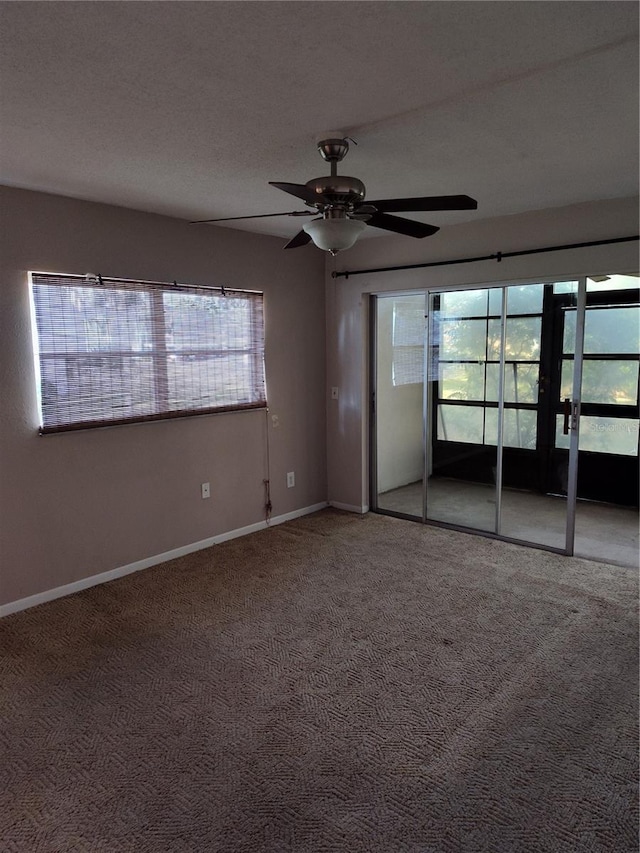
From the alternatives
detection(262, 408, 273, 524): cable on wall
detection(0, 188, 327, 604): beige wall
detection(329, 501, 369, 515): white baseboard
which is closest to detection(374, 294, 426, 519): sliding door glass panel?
detection(329, 501, 369, 515): white baseboard

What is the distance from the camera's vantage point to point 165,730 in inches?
90.9

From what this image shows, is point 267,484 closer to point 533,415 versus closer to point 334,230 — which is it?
point 533,415

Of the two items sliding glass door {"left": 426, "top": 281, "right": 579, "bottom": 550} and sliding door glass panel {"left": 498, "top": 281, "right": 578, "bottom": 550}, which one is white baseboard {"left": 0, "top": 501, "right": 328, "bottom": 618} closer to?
sliding glass door {"left": 426, "top": 281, "right": 579, "bottom": 550}

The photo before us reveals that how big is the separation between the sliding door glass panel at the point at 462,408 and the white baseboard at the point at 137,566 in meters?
1.30

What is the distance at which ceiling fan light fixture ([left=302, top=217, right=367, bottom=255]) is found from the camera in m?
2.40

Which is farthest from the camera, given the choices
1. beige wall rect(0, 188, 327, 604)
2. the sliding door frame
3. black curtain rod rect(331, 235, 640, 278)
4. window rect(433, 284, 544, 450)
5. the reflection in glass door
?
the reflection in glass door

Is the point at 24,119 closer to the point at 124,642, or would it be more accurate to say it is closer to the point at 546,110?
the point at 546,110

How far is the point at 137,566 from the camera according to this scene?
3928 mm

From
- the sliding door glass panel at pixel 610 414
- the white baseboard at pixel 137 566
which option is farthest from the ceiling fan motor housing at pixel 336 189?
the sliding door glass panel at pixel 610 414

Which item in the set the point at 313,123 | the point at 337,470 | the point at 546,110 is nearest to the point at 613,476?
the point at 337,470

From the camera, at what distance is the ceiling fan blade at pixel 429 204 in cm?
227

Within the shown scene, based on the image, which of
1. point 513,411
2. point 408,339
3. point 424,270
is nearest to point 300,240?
point 424,270

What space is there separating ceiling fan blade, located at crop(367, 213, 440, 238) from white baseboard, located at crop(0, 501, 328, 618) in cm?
276

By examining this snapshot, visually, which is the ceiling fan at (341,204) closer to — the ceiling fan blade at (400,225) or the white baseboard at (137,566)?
the ceiling fan blade at (400,225)
